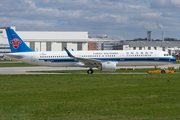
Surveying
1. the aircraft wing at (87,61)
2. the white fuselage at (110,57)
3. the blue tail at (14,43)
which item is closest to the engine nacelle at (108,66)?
the aircraft wing at (87,61)

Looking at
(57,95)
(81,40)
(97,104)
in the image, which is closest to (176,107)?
(97,104)

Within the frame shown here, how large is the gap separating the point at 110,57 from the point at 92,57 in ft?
9.08

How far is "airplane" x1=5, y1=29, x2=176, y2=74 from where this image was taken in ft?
134

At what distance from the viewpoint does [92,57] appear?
41.7 m

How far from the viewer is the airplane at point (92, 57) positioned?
40750 millimetres

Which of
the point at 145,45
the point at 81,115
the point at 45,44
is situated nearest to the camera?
the point at 81,115

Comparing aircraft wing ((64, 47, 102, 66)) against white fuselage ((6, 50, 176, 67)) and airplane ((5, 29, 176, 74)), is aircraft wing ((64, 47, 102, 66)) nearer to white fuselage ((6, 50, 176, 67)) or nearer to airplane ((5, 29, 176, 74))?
airplane ((5, 29, 176, 74))

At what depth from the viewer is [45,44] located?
133 meters

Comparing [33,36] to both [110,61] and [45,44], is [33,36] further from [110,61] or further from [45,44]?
[110,61]

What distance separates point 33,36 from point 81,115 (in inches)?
4928

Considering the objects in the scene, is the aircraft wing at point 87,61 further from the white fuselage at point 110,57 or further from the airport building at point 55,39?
the airport building at point 55,39

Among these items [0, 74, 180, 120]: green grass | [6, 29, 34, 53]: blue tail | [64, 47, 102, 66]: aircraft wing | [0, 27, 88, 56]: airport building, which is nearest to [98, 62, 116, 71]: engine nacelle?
[64, 47, 102, 66]: aircraft wing

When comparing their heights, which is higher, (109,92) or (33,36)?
(33,36)

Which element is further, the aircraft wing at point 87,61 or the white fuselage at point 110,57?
the white fuselage at point 110,57
